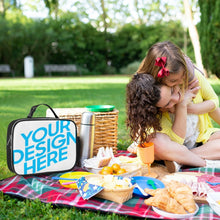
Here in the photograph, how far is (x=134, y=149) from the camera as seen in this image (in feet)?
9.23

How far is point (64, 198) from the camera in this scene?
1802 mm

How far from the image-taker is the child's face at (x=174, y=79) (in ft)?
6.98

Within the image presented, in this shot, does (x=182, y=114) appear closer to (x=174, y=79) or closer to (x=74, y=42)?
(x=174, y=79)

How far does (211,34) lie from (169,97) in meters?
5.93

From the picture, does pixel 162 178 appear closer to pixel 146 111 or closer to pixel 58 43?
pixel 146 111

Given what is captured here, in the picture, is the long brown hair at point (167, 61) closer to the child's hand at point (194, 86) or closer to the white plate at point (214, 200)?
the child's hand at point (194, 86)

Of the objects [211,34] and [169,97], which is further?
[211,34]

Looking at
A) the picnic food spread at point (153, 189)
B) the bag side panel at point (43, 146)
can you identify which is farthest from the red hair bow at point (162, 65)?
the bag side panel at point (43, 146)

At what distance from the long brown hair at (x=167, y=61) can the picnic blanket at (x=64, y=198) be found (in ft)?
2.89

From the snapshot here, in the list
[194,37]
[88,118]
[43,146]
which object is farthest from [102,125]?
[194,37]

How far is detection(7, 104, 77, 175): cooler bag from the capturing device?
2.15 metres

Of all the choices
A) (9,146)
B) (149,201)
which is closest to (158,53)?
(149,201)

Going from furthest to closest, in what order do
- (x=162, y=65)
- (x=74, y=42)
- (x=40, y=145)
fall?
1. (x=74, y=42)
2. (x=40, y=145)
3. (x=162, y=65)

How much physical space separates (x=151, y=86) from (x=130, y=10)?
26.9 m
